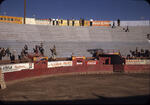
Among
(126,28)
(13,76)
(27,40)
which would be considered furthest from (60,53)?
(126,28)

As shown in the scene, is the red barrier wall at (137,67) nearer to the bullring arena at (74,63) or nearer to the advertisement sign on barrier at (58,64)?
the bullring arena at (74,63)

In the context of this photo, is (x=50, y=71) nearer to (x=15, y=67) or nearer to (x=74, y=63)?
(x=74, y=63)

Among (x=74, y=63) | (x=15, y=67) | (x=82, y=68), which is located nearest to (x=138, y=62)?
(x=82, y=68)

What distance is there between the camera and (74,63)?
23.5 metres

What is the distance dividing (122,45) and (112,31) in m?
5.39

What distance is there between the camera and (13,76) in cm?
1689

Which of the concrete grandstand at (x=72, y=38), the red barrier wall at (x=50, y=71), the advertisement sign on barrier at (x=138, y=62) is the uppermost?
the concrete grandstand at (x=72, y=38)

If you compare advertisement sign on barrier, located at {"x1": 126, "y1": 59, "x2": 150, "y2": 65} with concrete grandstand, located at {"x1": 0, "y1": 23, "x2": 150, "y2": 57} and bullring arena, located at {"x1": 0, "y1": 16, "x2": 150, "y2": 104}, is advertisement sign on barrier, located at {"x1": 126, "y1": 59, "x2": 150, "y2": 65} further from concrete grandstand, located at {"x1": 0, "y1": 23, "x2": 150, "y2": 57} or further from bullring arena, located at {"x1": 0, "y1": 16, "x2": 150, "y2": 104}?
concrete grandstand, located at {"x1": 0, "y1": 23, "x2": 150, "y2": 57}

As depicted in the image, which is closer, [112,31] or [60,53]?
[60,53]

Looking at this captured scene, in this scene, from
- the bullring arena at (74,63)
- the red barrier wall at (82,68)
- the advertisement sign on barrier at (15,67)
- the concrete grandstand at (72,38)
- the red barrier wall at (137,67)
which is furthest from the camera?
the concrete grandstand at (72,38)

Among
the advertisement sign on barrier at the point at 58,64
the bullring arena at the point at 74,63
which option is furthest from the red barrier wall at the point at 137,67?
the advertisement sign on barrier at the point at 58,64

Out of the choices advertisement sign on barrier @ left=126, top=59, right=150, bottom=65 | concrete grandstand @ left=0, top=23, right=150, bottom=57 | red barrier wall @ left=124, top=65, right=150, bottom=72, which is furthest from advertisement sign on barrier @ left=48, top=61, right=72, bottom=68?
advertisement sign on barrier @ left=126, top=59, right=150, bottom=65

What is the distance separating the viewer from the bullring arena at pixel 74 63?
38.4ft

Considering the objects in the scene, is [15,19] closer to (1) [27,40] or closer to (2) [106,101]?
(1) [27,40]
